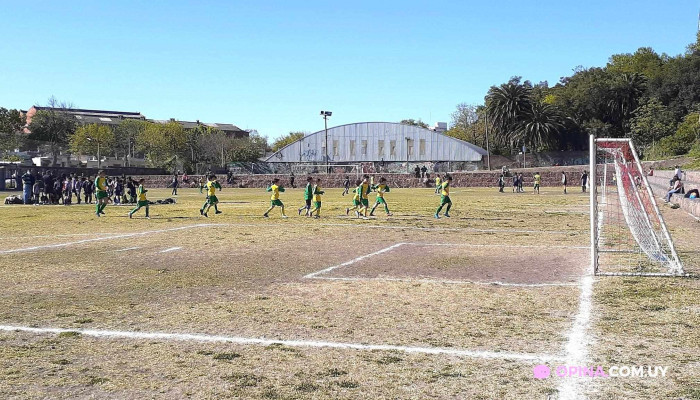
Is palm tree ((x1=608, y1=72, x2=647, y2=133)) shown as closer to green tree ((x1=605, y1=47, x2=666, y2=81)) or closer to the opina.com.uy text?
green tree ((x1=605, y1=47, x2=666, y2=81))

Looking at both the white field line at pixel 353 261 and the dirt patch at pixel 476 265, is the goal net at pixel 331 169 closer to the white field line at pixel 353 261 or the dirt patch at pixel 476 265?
the white field line at pixel 353 261

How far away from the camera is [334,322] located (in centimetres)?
782

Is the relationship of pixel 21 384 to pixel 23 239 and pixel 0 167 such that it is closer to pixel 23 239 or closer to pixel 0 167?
pixel 23 239

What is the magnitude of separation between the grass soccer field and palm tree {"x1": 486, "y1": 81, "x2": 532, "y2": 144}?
91.3 metres

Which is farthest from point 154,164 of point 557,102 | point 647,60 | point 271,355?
point 271,355

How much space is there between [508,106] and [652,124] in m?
26.5

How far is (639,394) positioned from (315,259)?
9.24 metres

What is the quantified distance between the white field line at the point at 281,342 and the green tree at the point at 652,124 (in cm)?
7950

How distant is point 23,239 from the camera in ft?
58.0

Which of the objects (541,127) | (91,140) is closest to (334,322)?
(541,127)

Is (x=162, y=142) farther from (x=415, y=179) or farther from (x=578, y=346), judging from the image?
(x=578, y=346)

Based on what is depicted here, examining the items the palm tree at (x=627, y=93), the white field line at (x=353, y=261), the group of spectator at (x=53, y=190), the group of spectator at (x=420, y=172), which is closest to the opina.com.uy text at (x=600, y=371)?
the white field line at (x=353, y=261)

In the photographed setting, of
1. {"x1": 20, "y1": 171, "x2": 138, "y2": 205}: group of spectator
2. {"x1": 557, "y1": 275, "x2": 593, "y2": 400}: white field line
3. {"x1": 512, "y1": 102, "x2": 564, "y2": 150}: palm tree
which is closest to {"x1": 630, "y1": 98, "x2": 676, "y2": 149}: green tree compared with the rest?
{"x1": 512, "y1": 102, "x2": 564, "y2": 150}: palm tree

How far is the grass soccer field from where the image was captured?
549 centimetres
